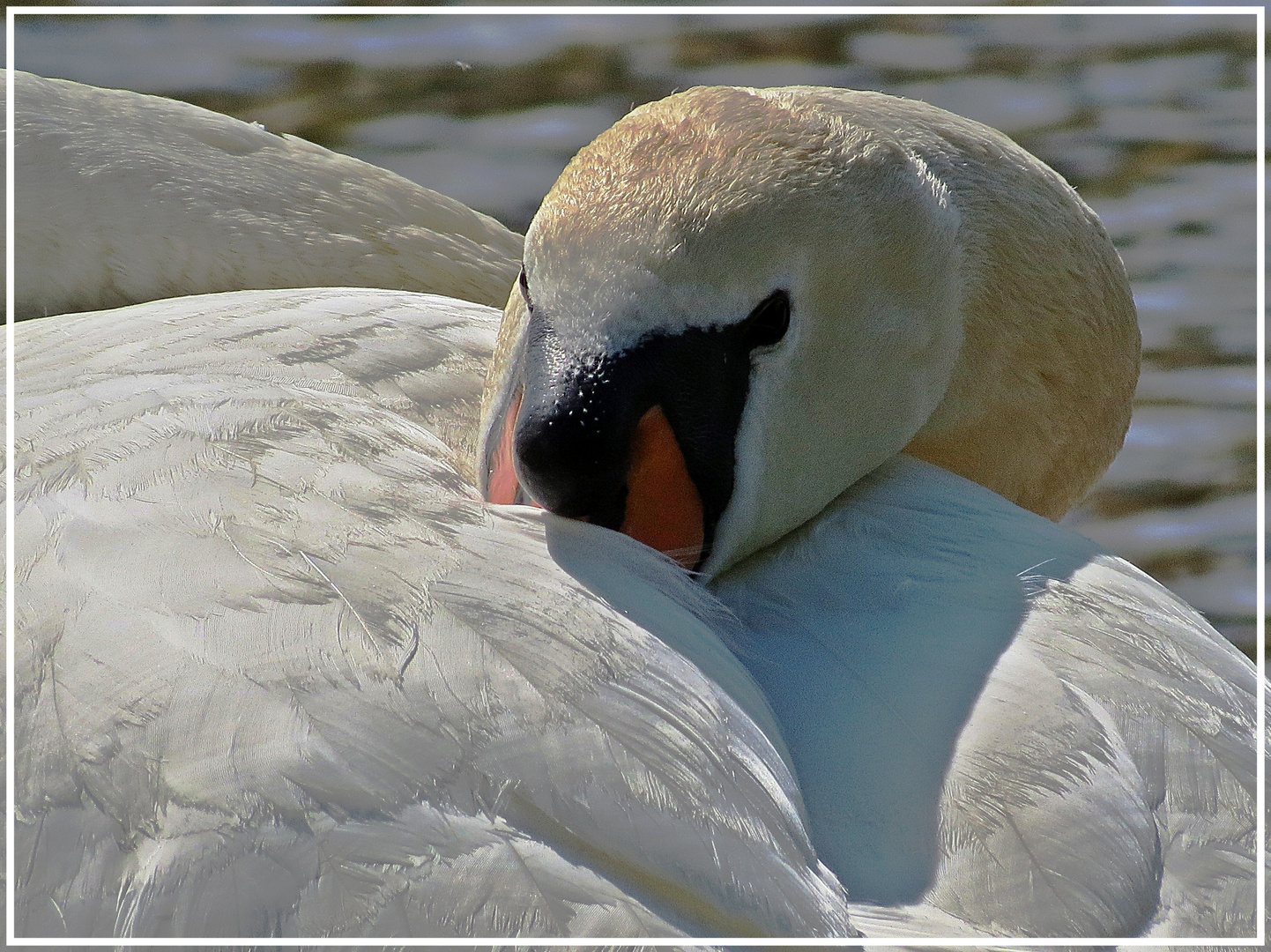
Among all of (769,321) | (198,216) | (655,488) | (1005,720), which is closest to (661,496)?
(655,488)

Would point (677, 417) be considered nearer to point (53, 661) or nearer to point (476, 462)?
point (476, 462)

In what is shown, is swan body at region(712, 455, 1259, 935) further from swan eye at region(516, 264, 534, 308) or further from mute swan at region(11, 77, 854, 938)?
swan eye at region(516, 264, 534, 308)

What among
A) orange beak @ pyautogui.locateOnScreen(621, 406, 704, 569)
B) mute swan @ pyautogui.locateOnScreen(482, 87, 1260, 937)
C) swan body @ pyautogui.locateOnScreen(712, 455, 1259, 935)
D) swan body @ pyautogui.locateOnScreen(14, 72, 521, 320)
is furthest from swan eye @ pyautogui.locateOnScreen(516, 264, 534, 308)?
swan body @ pyautogui.locateOnScreen(14, 72, 521, 320)

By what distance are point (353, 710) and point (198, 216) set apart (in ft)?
3.71

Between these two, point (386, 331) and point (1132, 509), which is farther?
point (1132, 509)

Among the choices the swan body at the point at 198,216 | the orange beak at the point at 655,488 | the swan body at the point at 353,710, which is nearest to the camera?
the swan body at the point at 353,710

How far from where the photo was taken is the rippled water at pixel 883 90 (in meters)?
3.23

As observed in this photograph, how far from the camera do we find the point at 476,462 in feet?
4.24

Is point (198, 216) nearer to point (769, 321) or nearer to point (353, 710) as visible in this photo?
point (769, 321)

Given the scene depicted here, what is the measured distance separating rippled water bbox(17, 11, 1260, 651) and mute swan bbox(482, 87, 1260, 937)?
1.60m

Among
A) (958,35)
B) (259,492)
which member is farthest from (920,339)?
(958,35)

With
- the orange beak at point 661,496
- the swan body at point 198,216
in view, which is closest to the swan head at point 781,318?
the orange beak at point 661,496

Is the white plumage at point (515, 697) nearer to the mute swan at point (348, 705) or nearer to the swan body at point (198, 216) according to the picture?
the mute swan at point (348, 705)

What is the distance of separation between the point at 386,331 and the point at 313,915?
633 millimetres
